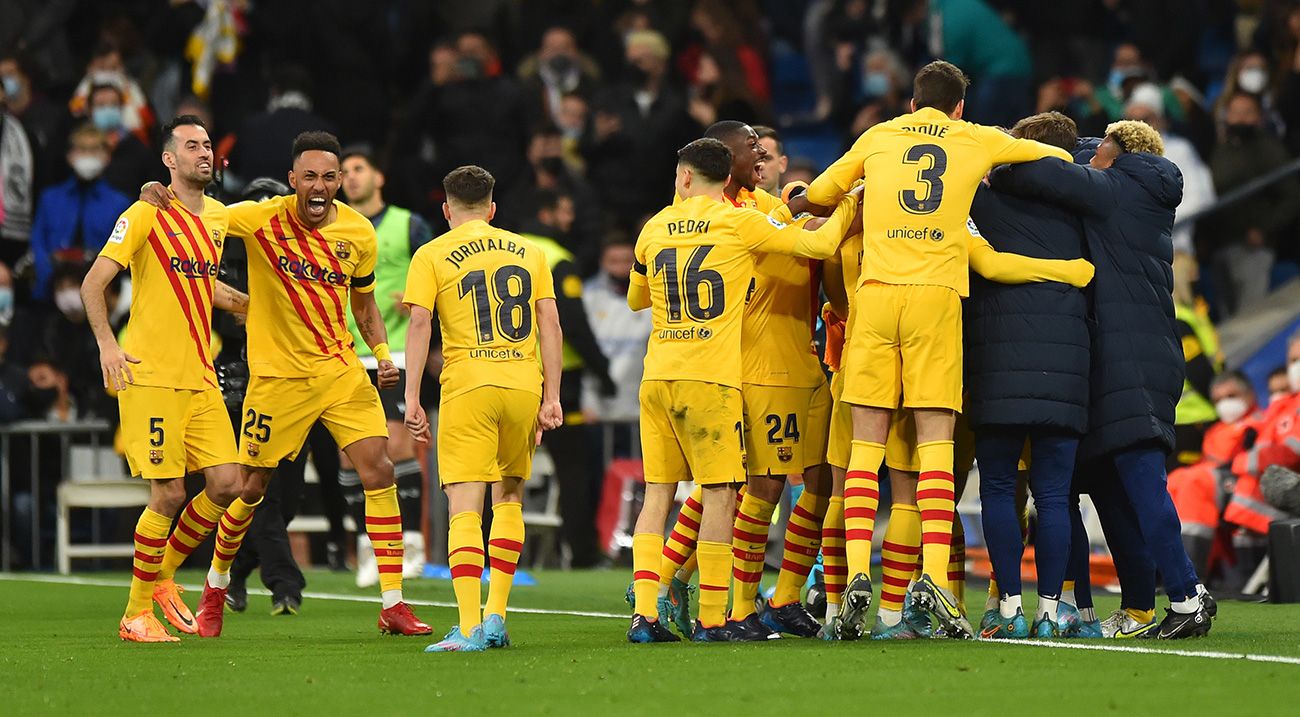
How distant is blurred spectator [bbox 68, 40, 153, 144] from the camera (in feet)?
59.3

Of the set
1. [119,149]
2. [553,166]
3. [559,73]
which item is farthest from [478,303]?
[559,73]

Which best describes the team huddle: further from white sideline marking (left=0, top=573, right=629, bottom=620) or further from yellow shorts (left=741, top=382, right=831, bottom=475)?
white sideline marking (left=0, top=573, right=629, bottom=620)

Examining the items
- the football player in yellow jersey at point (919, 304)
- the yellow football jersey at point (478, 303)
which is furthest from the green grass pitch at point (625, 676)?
the yellow football jersey at point (478, 303)

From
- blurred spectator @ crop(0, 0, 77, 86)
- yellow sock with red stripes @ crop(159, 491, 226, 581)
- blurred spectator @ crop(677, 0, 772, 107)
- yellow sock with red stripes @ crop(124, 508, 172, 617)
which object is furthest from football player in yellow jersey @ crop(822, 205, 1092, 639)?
blurred spectator @ crop(0, 0, 77, 86)

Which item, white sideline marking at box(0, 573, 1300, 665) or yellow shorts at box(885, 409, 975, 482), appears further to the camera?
yellow shorts at box(885, 409, 975, 482)

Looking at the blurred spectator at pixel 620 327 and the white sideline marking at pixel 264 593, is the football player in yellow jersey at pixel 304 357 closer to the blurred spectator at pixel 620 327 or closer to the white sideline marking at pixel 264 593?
the white sideline marking at pixel 264 593

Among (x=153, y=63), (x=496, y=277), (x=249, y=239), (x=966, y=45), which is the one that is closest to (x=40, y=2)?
(x=153, y=63)

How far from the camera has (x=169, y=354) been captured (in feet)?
32.2

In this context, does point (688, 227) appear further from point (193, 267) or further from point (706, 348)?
point (193, 267)

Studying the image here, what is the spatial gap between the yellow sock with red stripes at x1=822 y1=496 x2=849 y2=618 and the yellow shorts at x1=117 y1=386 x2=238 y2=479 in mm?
2916

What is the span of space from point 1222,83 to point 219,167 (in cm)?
1174

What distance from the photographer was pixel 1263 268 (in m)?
17.9

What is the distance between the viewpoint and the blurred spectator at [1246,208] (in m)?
17.4

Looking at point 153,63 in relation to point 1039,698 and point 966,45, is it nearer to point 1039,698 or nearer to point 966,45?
point 966,45
